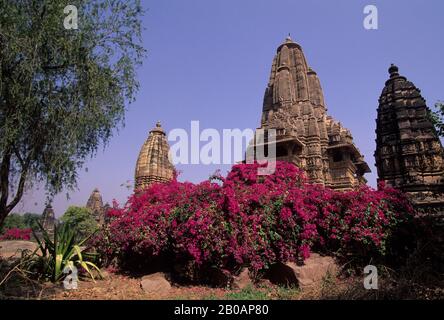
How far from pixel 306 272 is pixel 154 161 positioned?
19836 millimetres

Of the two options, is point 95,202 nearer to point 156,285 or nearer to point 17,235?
point 17,235

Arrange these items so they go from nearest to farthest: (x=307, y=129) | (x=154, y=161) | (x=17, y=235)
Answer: (x=17, y=235) → (x=154, y=161) → (x=307, y=129)

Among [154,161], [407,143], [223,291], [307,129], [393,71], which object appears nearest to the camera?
[223,291]

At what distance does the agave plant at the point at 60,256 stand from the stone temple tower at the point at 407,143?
11148mm

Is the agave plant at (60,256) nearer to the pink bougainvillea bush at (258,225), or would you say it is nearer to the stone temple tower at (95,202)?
the pink bougainvillea bush at (258,225)

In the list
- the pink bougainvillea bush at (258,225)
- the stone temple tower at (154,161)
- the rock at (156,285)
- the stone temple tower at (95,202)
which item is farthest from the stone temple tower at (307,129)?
the stone temple tower at (95,202)

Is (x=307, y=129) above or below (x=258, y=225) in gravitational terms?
above

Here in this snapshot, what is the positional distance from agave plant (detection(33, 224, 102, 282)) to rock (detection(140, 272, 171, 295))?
1.56m

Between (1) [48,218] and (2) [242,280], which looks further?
(1) [48,218]

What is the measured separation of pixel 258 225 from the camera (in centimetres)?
739

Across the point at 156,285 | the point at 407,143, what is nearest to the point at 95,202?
the point at 156,285

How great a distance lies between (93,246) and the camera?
938 cm
